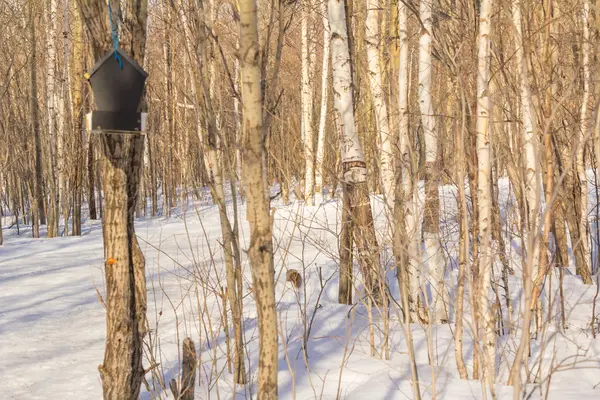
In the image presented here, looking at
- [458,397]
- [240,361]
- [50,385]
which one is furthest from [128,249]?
[458,397]

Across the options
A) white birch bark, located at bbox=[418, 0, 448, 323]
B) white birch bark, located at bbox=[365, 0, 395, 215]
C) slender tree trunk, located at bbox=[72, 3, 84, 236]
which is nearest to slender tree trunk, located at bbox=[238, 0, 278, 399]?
white birch bark, located at bbox=[418, 0, 448, 323]

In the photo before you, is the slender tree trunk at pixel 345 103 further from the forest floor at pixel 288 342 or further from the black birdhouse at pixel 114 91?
the black birdhouse at pixel 114 91

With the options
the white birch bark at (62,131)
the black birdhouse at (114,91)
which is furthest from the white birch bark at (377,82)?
the white birch bark at (62,131)

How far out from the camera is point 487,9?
369 centimetres

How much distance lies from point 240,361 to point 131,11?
6.91ft

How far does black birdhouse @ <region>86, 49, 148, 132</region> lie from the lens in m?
2.86

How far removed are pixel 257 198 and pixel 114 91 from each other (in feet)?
3.46

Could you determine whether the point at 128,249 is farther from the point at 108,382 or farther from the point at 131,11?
the point at 131,11

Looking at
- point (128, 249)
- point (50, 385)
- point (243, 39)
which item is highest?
point (243, 39)

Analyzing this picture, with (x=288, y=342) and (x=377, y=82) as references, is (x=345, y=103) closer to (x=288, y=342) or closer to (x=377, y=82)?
(x=377, y=82)

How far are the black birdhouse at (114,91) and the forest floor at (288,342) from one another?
2.22 feet

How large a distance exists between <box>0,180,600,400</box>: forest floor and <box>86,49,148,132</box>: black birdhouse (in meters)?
0.68

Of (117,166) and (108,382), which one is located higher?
(117,166)

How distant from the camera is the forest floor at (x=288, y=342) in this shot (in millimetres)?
3701
